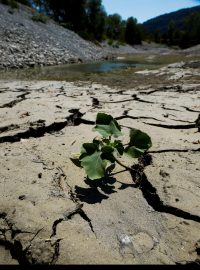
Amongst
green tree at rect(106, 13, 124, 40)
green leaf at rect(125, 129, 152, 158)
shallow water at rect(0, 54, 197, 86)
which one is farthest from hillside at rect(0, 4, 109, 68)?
green tree at rect(106, 13, 124, 40)

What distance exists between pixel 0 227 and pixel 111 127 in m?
0.86

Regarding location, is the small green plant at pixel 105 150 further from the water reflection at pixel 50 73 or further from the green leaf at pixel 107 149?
the water reflection at pixel 50 73

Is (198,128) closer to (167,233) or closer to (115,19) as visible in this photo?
(167,233)

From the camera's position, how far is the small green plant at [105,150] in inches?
62.4

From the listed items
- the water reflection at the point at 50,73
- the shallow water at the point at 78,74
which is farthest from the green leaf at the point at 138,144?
the water reflection at the point at 50,73

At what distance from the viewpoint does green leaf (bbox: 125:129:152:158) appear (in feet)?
5.79

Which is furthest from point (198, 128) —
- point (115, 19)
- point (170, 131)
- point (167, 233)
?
point (115, 19)

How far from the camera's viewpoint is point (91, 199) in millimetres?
1504

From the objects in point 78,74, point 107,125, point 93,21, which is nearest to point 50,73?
point 78,74

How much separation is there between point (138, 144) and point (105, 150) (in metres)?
0.24

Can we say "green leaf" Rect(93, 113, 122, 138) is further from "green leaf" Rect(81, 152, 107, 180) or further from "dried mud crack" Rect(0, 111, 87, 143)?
"dried mud crack" Rect(0, 111, 87, 143)

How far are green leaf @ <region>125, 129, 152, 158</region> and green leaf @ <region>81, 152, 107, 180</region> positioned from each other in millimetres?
235

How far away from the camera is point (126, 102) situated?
3617 mm

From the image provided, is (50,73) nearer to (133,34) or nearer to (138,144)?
(138,144)
